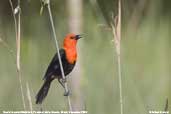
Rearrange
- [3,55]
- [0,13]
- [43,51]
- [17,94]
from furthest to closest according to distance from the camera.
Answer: [0,13], [3,55], [43,51], [17,94]

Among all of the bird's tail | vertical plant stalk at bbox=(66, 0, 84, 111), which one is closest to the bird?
the bird's tail

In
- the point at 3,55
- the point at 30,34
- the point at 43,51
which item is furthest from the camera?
the point at 30,34

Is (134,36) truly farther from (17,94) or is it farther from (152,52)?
(17,94)

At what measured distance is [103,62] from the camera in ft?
6.06

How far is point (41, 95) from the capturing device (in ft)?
4.76

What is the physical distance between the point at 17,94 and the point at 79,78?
9.5 inches

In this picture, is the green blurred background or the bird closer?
the bird

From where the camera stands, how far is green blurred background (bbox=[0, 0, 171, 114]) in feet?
5.32

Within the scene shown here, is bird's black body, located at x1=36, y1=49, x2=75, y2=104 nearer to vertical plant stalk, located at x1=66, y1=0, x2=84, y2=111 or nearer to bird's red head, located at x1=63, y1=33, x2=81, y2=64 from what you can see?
bird's red head, located at x1=63, y1=33, x2=81, y2=64

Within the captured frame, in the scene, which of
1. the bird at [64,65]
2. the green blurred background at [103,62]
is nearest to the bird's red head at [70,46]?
the bird at [64,65]

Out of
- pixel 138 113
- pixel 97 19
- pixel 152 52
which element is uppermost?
pixel 97 19

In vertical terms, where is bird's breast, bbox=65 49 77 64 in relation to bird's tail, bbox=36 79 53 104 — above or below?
above

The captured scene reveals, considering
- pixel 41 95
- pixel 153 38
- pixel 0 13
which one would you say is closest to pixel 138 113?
pixel 41 95

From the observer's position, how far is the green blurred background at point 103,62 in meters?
1.62
